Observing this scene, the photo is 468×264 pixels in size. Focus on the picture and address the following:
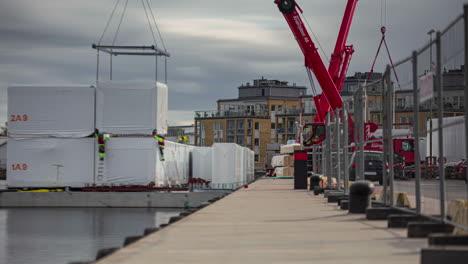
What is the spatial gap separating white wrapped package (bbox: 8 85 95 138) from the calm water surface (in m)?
4.03

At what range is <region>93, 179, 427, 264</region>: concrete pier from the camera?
7016mm

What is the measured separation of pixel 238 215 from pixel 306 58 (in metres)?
29.9

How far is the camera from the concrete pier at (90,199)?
4209 centimetres

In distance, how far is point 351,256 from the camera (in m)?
7.07

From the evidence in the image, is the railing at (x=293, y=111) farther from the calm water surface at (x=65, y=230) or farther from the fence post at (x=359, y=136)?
the fence post at (x=359, y=136)

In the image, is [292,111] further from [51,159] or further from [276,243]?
[276,243]

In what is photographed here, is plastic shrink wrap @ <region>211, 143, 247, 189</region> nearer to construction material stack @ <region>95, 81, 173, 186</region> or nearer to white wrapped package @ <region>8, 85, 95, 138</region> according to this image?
construction material stack @ <region>95, 81, 173, 186</region>

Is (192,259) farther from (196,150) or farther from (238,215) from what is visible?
(196,150)

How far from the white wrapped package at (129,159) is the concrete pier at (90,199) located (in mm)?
1053

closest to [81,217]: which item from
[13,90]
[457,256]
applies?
[13,90]

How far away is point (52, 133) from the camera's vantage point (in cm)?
4269

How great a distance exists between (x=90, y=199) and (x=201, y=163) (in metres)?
15.2

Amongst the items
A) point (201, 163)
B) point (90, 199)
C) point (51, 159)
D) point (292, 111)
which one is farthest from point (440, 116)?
point (292, 111)

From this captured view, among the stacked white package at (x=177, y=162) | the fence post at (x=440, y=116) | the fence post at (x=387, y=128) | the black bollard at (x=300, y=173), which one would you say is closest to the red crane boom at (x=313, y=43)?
the stacked white package at (x=177, y=162)
